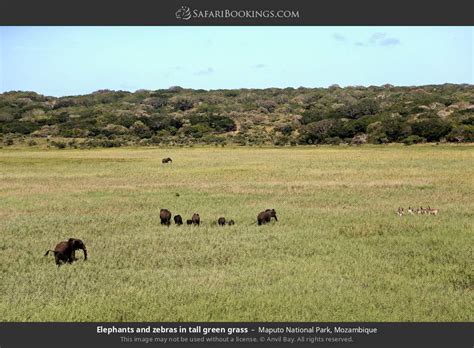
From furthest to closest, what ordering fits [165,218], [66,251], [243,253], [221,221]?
[165,218] → [221,221] → [243,253] → [66,251]

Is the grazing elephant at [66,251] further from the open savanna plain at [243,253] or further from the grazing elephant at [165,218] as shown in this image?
the grazing elephant at [165,218]

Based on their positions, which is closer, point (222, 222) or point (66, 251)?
point (66, 251)

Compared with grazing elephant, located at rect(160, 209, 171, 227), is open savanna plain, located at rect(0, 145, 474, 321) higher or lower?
lower

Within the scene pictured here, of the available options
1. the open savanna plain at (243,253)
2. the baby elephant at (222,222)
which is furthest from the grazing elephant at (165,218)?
the baby elephant at (222,222)

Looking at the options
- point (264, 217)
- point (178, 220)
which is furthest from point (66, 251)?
point (264, 217)

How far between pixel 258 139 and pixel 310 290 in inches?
3030

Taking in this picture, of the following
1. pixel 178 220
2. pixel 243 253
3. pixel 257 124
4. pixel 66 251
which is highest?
pixel 257 124

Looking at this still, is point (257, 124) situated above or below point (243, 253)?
above

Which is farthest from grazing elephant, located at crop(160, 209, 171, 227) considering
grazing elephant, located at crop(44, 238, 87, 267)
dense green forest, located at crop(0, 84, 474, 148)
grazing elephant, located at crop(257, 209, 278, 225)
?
dense green forest, located at crop(0, 84, 474, 148)

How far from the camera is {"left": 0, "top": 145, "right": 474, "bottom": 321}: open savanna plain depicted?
10.6 metres

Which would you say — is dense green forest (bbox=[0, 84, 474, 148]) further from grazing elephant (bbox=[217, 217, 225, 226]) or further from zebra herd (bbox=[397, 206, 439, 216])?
grazing elephant (bbox=[217, 217, 225, 226])

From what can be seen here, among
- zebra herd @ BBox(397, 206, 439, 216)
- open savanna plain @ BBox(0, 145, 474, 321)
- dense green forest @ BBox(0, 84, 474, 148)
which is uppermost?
dense green forest @ BBox(0, 84, 474, 148)

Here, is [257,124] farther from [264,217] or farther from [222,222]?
[222,222]

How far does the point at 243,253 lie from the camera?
14906 millimetres
